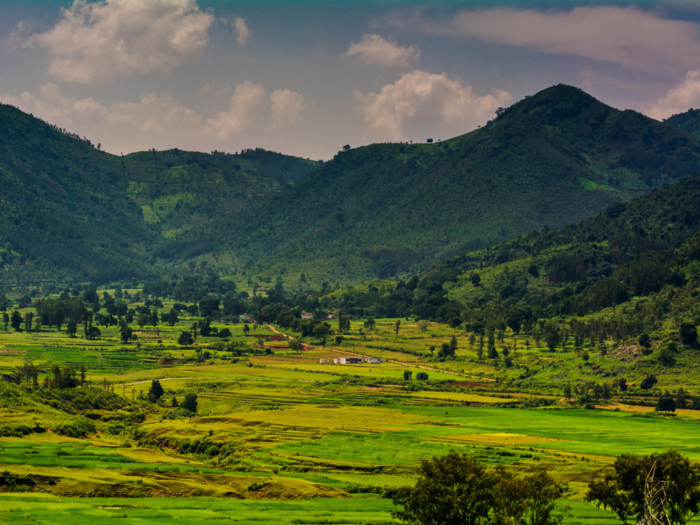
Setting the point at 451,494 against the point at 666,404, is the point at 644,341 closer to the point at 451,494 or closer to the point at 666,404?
the point at 666,404

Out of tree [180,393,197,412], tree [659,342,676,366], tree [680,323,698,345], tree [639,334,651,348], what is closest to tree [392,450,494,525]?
tree [180,393,197,412]

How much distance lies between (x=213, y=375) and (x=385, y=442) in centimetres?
7211

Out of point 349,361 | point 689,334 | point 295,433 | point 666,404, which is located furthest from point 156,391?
point 689,334

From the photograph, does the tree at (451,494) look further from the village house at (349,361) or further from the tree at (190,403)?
the village house at (349,361)

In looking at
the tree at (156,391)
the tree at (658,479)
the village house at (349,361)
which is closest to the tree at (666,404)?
the tree at (658,479)

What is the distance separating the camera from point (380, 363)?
188 m

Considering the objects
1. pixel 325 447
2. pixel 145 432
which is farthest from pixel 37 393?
pixel 325 447

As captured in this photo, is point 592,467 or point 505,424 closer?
point 592,467

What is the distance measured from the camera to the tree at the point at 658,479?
56.8 metres

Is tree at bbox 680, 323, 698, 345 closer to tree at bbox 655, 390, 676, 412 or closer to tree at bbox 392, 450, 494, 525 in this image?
tree at bbox 655, 390, 676, 412

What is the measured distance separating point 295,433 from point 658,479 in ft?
189

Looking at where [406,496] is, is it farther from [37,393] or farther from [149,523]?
[37,393]

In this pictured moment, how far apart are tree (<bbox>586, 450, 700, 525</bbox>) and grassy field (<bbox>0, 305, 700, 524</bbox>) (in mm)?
7776

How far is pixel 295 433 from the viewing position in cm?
10475
